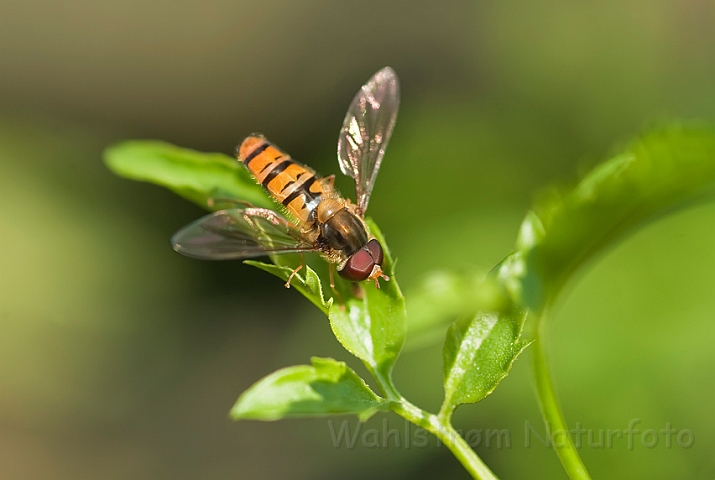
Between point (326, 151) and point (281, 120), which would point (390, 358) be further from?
point (281, 120)

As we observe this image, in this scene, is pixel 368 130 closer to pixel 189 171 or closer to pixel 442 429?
pixel 189 171

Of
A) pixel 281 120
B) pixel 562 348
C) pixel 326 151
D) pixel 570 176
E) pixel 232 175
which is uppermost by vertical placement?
pixel 281 120

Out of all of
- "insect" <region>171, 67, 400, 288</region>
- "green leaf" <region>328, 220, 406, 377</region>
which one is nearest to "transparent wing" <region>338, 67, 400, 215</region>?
"insect" <region>171, 67, 400, 288</region>

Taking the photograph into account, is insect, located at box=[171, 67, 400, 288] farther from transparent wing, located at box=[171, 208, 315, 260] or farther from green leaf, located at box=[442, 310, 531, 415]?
green leaf, located at box=[442, 310, 531, 415]

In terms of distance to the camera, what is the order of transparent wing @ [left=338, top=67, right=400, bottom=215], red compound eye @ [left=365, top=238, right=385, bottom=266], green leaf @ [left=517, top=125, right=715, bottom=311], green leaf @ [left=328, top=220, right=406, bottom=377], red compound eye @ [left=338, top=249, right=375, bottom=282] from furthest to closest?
transparent wing @ [left=338, top=67, right=400, bottom=215], red compound eye @ [left=365, top=238, right=385, bottom=266], red compound eye @ [left=338, top=249, right=375, bottom=282], green leaf @ [left=328, top=220, right=406, bottom=377], green leaf @ [left=517, top=125, right=715, bottom=311]

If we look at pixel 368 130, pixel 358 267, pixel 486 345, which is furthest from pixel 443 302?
pixel 368 130

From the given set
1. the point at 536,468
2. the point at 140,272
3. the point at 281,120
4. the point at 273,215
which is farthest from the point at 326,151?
the point at 273,215

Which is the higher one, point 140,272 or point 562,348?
point 140,272
